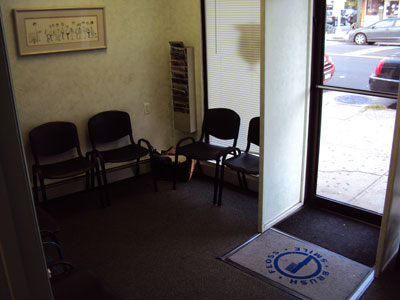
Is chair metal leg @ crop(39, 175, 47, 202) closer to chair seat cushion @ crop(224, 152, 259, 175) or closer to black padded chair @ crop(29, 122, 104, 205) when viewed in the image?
black padded chair @ crop(29, 122, 104, 205)

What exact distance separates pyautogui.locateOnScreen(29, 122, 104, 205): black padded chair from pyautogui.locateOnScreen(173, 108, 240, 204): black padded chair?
3.31 ft

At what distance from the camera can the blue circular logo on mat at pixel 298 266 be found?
3299mm

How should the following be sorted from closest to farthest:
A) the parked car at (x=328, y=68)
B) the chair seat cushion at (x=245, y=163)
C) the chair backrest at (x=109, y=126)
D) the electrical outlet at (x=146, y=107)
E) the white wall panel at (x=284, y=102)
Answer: the white wall panel at (x=284, y=102)
the parked car at (x=328, y=68)
the chair seat cushion at (x=245, y=163)
the chair backrest at (x=109, y=126)
the electrical outlet at (x=146, y=107)

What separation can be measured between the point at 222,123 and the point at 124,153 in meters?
1.13

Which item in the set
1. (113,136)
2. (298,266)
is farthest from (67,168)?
(298,266)

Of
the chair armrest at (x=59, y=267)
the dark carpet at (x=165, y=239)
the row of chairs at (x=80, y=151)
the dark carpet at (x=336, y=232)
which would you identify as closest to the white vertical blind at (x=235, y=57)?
the dark carpet at (x=165, y=239)

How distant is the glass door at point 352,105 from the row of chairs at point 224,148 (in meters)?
0.60

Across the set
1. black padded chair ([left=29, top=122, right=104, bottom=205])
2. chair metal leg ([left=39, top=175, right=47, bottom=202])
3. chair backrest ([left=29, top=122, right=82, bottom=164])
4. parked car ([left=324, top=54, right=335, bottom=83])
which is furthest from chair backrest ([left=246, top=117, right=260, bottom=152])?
chair metal leg ([left=39, top=175, right=47, bottom=202])

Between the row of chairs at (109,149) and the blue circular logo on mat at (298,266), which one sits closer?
the blue circular logo on mat at (298,266)

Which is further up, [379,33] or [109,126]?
[379,33]

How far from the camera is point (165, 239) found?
3.89 metres

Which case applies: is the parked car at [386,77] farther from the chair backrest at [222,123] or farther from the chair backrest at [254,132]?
the chair backrest at [222,123]

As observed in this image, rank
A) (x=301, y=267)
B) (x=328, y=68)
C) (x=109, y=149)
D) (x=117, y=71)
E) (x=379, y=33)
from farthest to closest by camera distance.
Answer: (x=109, y=149) → (x=117, y=71) → (x=328, y=68) → (x=379, y=33) → (x=301, y=267)

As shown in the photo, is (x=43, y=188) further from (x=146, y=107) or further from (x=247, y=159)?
(x=247, y=159)
